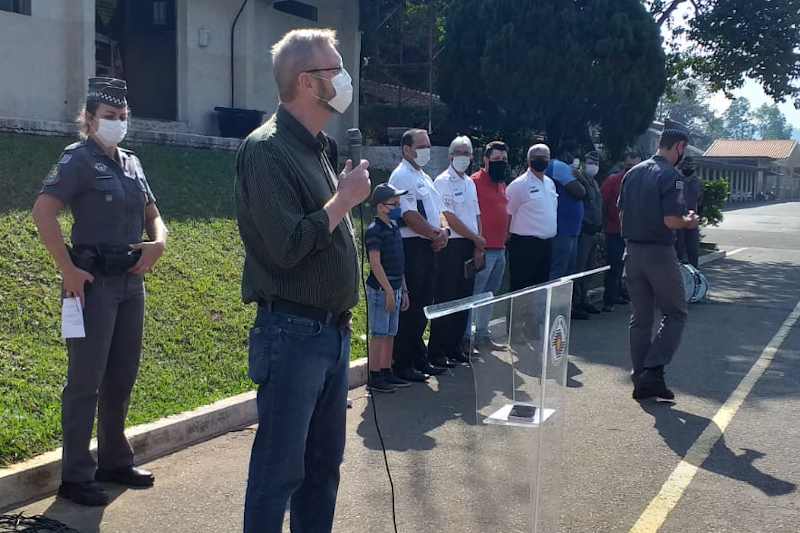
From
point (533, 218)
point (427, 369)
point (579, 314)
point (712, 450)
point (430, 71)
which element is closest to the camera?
point (712, 450)

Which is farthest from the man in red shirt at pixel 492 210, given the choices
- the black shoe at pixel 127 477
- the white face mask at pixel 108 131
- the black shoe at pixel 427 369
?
the white face mask at pixel 108 131

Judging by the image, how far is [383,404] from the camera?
635 centimetres

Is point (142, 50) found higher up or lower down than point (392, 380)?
higher up

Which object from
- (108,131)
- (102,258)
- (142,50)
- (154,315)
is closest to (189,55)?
(142,50)

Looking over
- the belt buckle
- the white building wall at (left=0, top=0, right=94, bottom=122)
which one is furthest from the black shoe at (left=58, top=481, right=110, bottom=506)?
the white building wall at (left=0, top=0, right=94, bottom=122)

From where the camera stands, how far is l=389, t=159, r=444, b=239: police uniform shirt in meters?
6.71

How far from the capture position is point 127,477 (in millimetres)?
4543

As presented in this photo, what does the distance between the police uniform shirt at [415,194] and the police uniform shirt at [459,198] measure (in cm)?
44

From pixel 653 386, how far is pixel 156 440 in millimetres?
3688

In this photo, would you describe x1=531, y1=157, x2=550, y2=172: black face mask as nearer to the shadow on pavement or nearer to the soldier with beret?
the soldier with beret

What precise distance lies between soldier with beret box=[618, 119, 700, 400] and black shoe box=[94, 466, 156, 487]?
12.4ft

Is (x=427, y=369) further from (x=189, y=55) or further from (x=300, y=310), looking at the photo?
(x=189, y=55)

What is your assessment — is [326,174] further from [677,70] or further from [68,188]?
[677,70]

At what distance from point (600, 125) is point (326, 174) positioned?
1525cm
